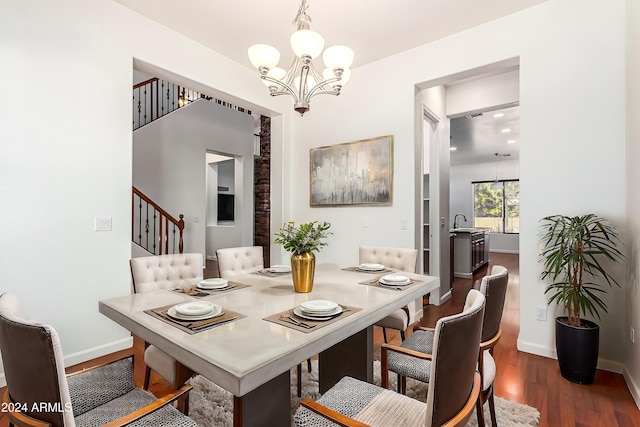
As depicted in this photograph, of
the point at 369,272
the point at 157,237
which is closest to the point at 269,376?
the point at 369,272

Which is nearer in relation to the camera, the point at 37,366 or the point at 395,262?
the point at 37,366

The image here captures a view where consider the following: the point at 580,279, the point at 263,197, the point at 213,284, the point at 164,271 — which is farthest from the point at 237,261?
the point at 263,197

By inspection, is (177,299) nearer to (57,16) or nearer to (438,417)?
(438,417)

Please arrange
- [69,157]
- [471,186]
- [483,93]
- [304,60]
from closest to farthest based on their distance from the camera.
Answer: [304,60] → [69,157] → [483,93] → [471,186]

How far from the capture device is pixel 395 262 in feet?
8.91

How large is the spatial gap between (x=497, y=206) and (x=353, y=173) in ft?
26.8

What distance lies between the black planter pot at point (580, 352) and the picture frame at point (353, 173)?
1883 millimetres

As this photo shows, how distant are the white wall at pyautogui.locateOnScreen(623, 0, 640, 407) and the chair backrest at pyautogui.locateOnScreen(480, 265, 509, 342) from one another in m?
1.25

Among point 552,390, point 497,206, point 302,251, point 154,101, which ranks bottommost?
point 552,390

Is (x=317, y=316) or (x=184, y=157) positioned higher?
(x=184, y=157)

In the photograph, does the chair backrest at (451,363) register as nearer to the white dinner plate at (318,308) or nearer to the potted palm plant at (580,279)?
the white dinner plate at (318,308)

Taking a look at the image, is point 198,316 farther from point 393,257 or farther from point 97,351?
point 97,351

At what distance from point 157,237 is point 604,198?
618 centimetres

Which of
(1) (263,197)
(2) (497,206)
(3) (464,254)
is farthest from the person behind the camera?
(2) (497,206)
